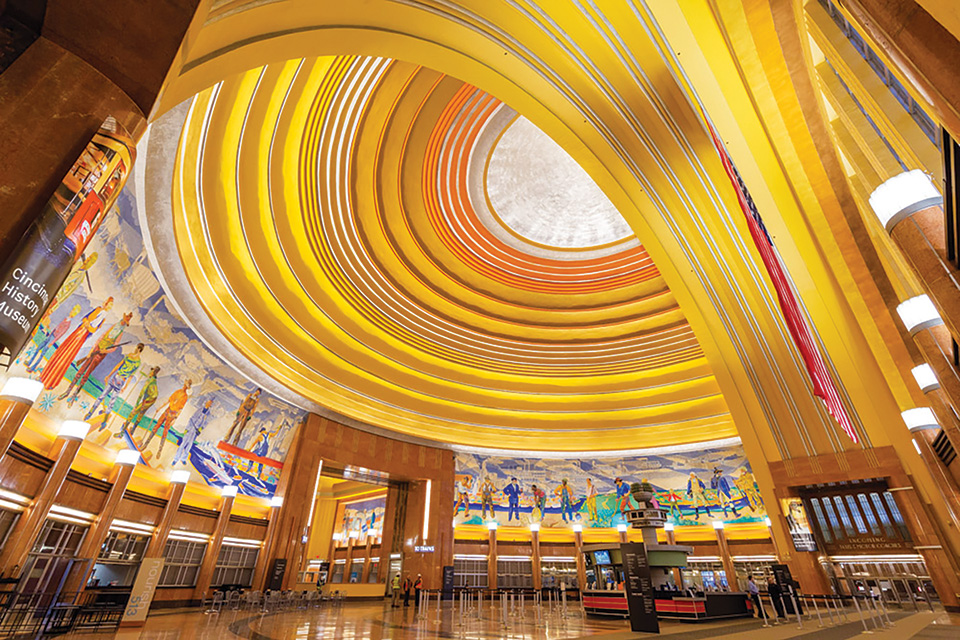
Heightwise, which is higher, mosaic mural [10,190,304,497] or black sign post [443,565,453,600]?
mosaic mural [10,190,304,497]

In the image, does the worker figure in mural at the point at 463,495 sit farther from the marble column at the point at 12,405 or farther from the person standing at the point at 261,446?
the marble column at the point at 12,405

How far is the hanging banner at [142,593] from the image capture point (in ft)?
28.9

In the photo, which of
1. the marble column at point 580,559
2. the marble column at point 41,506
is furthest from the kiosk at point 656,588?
the marble column at point 41,506

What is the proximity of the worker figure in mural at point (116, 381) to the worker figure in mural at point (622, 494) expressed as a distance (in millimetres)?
21370

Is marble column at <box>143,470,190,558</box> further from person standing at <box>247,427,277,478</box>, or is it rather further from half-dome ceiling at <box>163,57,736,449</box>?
half-dome ceiling at <box>163,57,736,449</box>

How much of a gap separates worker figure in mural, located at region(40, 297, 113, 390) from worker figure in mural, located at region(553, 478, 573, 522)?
20.6m

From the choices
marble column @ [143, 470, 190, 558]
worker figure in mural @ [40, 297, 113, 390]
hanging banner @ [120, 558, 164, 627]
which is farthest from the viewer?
marble column @ [143, 470, 190, 558]

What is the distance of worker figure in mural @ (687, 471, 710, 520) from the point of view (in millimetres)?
22016

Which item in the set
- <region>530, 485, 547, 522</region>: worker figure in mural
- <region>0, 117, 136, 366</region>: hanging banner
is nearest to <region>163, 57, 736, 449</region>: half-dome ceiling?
<region>530, 485, 547, 522</region>: worker figure in mural

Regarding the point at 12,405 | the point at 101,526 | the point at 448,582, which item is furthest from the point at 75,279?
the point at 448,582

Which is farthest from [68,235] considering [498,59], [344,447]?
[344,447]

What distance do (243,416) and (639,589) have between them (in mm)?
13881

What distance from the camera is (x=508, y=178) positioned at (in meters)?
13.3

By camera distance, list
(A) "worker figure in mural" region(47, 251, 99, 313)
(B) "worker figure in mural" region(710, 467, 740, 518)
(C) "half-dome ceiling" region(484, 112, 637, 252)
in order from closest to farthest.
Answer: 1. (A) "worker figure in mural" region(47, 251, 99, 313)
2. (C) "half-dome ceiling" region(484, 112, 637, 252)
3. (B) "worker figure in mural" region(710, 467, 740, 518)
